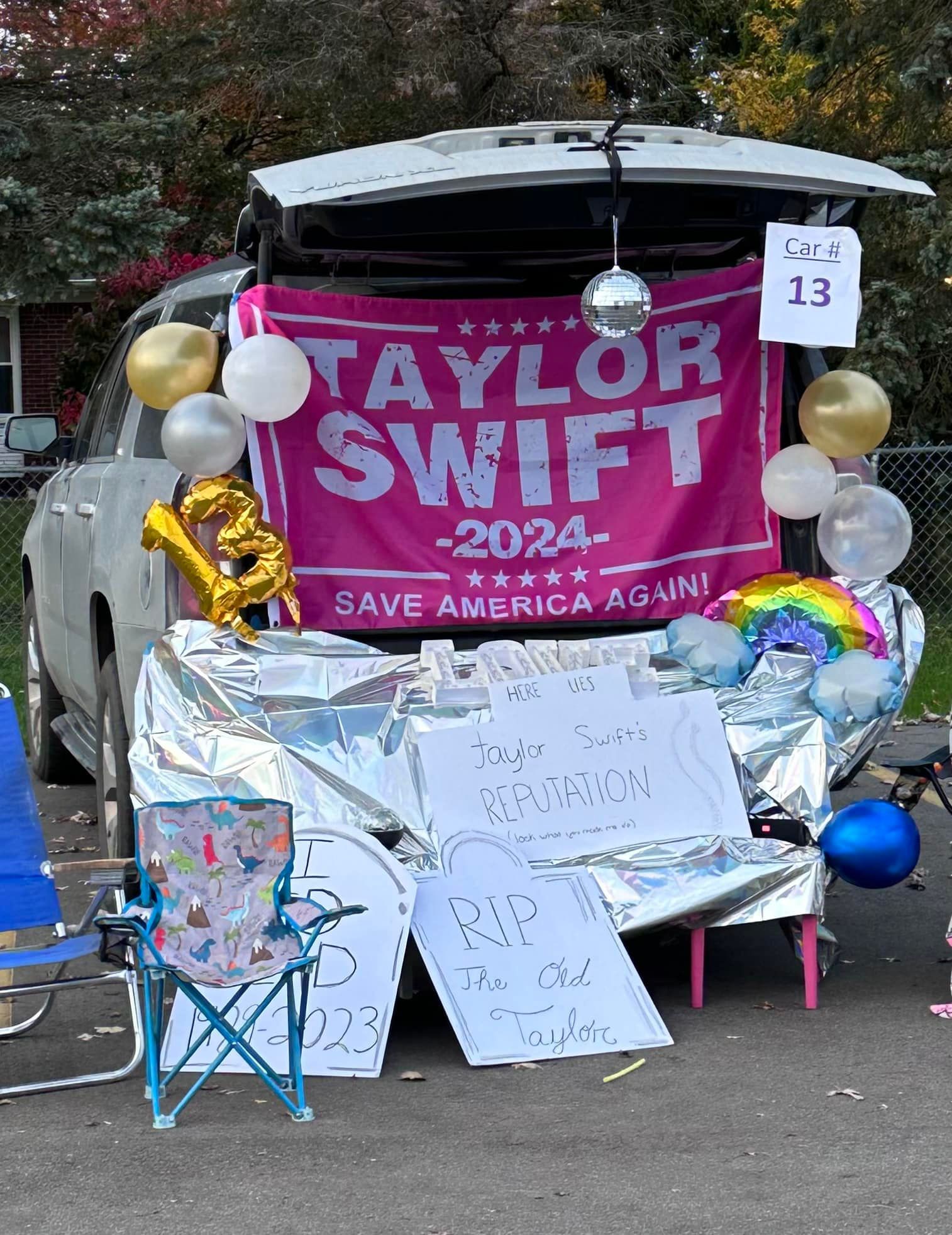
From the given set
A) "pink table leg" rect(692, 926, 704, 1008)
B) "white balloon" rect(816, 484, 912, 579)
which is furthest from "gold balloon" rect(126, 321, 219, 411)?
"pink table leg" rect(692, 926, 704, 1008)

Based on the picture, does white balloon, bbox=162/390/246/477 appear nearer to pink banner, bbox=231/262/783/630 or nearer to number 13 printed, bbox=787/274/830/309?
pink banner, bbox=231/262/783/630

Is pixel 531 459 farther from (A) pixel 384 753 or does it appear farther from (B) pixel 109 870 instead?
(B) pixel 109 870

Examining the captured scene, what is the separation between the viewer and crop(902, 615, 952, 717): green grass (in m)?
10.2

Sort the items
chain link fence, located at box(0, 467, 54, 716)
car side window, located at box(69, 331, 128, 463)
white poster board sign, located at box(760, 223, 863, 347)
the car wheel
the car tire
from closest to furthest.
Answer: white poster board sign, located at box(760, 223, 863, 347)
the car wheel
car side window, located at box(69, 331, 128, 463)
the car tire
chain link fence, located at box(0, 467, 54, 716)

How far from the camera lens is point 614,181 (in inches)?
188

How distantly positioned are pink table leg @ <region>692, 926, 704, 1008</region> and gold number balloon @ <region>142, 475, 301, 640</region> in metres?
1.63

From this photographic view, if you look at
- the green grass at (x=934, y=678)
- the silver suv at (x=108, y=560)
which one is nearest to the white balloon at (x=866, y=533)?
the silver suv at (x=108, y=560)

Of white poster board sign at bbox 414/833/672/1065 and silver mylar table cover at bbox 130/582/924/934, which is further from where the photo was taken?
silver mylar table cover at bbox 130/582/924/934

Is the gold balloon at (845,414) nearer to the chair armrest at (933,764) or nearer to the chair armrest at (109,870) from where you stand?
the chair armrest at (933,764)

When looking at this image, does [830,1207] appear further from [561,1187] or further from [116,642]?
[116,642]

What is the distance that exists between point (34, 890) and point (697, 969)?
1994 millimetres

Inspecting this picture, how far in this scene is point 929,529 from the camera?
13312 mm

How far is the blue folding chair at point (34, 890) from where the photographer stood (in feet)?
14.3

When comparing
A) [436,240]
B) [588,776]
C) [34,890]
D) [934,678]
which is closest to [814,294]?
[436,240]
